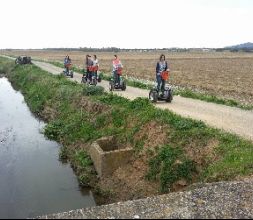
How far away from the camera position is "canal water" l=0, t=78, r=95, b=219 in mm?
13464

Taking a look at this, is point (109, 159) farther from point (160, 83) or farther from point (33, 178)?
point (160, 83)

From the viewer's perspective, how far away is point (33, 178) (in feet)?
53.0

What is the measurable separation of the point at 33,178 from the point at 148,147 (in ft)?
13.7

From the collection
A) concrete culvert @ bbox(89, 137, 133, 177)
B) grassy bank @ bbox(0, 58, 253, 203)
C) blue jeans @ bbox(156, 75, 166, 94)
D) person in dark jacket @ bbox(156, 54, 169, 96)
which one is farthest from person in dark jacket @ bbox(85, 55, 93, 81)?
concrete culvert @ bbox(89, 137, 133, 177)

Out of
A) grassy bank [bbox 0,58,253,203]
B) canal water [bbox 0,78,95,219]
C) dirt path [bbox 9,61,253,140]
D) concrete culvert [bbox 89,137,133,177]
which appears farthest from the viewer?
dirt path [bbox 9,61,253,140]

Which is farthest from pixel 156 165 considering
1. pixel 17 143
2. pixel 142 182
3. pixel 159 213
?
pixel 17 143

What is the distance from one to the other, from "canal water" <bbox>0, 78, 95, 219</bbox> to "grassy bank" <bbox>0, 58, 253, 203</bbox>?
553mm

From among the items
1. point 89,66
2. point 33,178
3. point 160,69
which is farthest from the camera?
point 89,66

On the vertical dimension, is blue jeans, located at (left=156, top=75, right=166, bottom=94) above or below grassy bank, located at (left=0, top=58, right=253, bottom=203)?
above

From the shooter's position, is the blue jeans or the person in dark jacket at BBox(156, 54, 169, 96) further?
the blue jeans

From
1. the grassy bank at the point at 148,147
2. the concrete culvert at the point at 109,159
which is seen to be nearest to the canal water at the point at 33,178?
the grassy bank at the point at 148,147

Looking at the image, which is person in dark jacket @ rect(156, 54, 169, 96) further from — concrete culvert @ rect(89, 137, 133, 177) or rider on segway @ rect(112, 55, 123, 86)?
concrete culvert @ rect(89, 137, 133, 177)

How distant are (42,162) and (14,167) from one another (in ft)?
4.33

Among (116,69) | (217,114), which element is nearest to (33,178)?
(217,114)
